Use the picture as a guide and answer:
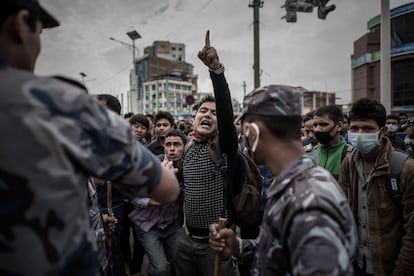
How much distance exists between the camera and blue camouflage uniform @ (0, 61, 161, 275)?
0.91 meters

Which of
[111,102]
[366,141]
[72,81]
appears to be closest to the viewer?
[72,81]

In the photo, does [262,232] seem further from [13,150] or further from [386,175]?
[386,175]

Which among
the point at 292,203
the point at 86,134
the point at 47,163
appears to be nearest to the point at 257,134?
the point at 292,203

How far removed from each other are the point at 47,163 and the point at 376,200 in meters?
2.53

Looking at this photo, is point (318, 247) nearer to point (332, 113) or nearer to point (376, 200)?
point (376, 200)

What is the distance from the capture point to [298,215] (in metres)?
1.21

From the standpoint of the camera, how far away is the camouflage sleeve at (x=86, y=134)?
0.94 m

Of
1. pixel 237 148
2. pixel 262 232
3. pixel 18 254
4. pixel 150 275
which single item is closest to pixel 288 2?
pixel 237 148

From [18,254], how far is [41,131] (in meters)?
0.39

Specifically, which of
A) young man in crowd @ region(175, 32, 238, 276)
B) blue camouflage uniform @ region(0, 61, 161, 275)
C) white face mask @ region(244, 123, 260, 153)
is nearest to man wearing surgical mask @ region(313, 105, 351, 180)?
young man in crowd @ region(175, 32, 238, 276)

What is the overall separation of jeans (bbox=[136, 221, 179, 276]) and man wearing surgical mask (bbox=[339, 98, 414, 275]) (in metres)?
1.95

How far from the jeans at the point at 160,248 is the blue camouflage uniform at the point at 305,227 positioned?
86.0 inches

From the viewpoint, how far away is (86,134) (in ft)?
3.26

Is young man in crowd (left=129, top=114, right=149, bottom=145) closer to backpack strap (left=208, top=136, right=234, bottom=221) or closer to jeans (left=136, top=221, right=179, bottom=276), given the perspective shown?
jeans (left=136, top=221, right=179, bottom=276)
